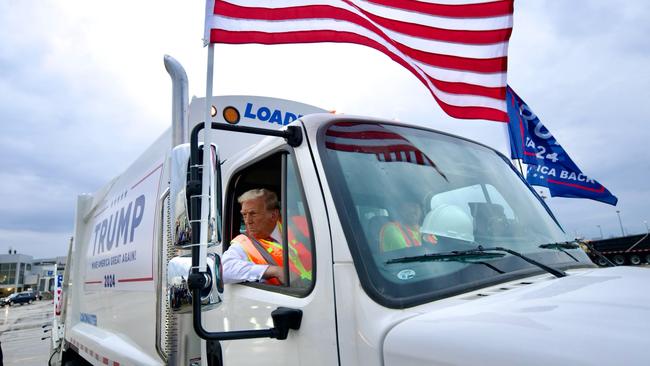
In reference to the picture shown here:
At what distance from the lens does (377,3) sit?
109 inches

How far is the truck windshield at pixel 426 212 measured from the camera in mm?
1519

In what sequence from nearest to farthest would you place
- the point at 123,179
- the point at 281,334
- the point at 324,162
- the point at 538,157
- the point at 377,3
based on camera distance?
1. the point at 281,334
2. the point at 324,162
3. the point at 377,3
4. the point at 123,179
5. the point at 538,157

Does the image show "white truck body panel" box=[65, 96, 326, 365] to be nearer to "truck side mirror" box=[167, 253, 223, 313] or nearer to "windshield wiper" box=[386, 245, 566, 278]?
"truck side mirror" box=[167, 253, 223, 313]

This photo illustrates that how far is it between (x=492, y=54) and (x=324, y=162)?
1795 millimetres

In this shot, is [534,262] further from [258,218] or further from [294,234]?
[258,218]

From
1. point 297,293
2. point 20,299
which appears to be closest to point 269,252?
point 297,293

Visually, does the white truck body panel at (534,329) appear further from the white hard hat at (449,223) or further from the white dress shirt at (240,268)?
the white dress shirt at (240,268)

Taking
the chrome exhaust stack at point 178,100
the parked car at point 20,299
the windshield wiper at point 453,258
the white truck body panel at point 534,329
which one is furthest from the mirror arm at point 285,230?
the parked car at point 20,299

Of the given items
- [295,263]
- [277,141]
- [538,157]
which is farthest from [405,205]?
[538,157]

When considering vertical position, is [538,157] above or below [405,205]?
above

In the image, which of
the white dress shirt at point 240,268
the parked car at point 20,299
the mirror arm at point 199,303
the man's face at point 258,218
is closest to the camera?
the mirror arm at point 199,303

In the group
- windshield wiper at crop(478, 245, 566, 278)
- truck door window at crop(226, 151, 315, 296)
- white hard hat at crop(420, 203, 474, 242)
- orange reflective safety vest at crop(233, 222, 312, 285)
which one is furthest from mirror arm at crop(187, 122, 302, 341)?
windshield wiper at crop(478, 245, 566, 278)

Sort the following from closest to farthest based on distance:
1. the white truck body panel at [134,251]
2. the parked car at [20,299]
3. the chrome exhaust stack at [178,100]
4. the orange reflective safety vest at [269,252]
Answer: the orange reflective safety vest at [269,252], the chrome exhaust stack at [178,100], the white truck body panel at [134,251], the parked car at [20,299]

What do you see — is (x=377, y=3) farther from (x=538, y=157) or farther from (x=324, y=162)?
(x=538, y=157)
